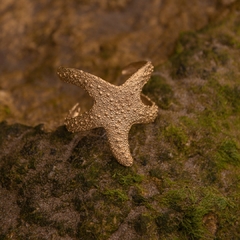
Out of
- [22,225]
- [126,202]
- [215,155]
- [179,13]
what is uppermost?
[179,13]

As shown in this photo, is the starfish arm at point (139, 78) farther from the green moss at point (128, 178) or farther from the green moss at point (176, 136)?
the green moss at point (128, 178)

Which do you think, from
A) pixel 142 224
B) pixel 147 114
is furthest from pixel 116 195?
pixel 147 114

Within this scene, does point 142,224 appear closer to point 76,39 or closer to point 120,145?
point 120,145

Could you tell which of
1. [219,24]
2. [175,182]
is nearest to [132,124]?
[175,182]

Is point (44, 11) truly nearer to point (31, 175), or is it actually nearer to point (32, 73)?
point (32, 73)

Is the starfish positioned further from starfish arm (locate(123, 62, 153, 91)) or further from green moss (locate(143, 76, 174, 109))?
green moss (locate(143, 76, 174, 109))

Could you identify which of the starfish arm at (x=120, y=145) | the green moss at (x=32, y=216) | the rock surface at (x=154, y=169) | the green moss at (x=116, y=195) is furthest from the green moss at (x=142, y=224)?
the green moss at (x=32, y=216)
